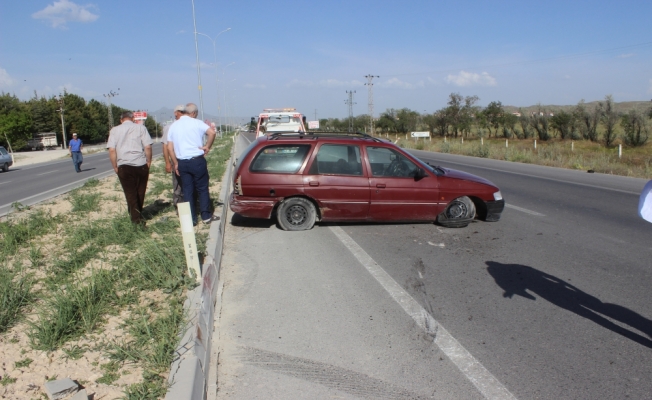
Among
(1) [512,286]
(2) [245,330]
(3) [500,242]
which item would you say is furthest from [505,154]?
(2) [245,330]

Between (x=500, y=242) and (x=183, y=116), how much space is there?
16.7ft

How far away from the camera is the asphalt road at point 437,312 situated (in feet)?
11.9

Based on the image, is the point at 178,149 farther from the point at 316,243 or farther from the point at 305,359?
the point at 305,359

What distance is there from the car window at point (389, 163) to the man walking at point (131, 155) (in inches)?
137

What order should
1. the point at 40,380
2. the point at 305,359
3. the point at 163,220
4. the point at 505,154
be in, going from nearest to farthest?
the point at 40,380 < the point at 305,359 < the point at 163,220 < the point at 505,154

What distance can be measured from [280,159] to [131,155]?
7.35ft

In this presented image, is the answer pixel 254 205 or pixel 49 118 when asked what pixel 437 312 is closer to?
pixel 254 205

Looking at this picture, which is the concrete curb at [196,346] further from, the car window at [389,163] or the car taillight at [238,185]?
the car window at [389,163]

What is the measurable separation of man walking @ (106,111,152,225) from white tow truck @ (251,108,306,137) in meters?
12.6

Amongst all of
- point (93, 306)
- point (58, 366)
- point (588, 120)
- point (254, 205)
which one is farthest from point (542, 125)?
point (58, 366)

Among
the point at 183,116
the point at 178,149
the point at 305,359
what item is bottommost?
the point at 305,359

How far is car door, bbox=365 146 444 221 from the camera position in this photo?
823cm

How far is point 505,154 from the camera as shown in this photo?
91.1 ft

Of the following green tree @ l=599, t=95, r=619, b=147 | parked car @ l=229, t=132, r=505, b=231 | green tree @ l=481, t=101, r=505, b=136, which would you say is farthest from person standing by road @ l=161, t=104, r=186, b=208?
green tree @ l=481, t=101, r=505, b=136
